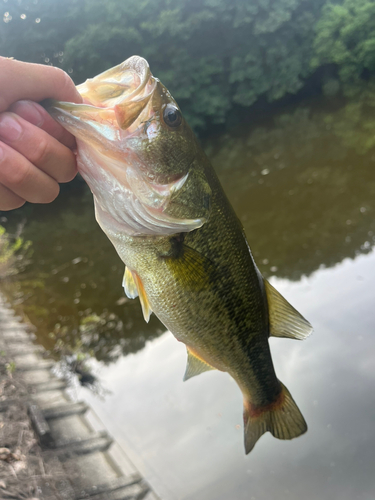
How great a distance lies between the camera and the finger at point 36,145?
3.72ft

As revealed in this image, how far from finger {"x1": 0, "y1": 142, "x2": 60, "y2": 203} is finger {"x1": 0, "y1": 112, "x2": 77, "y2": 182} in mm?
21

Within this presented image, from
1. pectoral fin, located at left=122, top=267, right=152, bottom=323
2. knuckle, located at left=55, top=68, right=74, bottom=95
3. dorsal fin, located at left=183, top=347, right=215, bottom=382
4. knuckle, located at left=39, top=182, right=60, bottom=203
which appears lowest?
dorsal fin, located at left=183, top=347, right=215, bottom=382

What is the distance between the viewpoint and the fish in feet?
4.17

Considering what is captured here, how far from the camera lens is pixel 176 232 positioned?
1455 mm

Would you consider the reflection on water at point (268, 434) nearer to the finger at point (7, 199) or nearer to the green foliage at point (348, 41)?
the finger at point (7, 199)

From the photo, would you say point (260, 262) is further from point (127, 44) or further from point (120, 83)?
point (127, 44)

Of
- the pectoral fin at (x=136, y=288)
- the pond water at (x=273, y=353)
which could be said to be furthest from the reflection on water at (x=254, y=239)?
the pectoral fin at (x=136, y=288)

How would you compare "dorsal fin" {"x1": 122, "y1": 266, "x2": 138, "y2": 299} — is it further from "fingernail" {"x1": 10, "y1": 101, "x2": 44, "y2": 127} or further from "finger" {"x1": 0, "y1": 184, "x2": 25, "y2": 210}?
"fingernail" {"x1": 10, "y1": 101, "x2": 44, "y2": 127}

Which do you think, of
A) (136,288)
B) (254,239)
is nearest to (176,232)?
(136,288)

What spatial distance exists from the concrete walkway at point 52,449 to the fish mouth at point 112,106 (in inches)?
116

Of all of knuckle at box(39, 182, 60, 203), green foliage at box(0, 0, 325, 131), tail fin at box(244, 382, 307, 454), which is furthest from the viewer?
green foliage at box(0, 0, 325, 131)

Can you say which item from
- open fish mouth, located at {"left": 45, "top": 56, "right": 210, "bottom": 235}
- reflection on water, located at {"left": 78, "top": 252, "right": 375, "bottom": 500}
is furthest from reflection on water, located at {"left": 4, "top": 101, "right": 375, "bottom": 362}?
open fish mouth, located at {"left": 45, "top": 56, "right": 210, "bottom": 235}

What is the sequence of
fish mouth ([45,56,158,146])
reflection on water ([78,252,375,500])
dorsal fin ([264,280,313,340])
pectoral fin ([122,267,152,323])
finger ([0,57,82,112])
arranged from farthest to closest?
1. reflection on water ([78,252,375,500])
2. dorsal fin ([264,280,313,340])
3. pectoral fin ([122,267,152,323])
4. fish mouth ([45,56,158,146])
5. finger ([0,57,82,112])

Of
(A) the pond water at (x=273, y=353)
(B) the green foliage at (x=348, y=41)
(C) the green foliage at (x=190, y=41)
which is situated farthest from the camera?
(B) the green foliage at (x=348, y=41)
